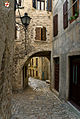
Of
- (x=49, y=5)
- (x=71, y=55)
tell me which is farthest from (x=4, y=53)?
(x=49, y=5)

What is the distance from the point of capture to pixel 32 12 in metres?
8.92

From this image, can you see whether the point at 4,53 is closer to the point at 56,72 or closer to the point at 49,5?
the point at 56,72

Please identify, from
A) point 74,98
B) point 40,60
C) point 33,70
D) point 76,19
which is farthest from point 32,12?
point 33,70

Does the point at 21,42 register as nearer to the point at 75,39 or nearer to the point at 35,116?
the point at 75,39

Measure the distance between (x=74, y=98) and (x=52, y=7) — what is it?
24.0ft

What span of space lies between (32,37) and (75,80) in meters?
5.32

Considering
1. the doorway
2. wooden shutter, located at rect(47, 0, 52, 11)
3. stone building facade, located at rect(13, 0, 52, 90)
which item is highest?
wooden shutter, located at rect(47, 0, 52, 11)

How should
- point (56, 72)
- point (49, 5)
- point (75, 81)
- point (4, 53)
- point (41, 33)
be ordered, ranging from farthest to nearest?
point (41, 33)
point (49, 5)
point (56, 72)
point (75, 81)
point (4, 53)

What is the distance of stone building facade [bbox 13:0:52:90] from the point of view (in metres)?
8.79

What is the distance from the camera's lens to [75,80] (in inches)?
206

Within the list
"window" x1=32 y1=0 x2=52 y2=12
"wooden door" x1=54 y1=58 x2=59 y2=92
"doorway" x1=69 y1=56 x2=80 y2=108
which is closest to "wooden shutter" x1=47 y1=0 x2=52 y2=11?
"window" x1=32 y1=0 x2=52 y2=12

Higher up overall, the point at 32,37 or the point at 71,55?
the point at 32,37

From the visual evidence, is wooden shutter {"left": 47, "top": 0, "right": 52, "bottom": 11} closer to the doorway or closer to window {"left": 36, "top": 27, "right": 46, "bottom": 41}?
window {"left": 36, "top": 27, "right": 46, "bottom": 41}

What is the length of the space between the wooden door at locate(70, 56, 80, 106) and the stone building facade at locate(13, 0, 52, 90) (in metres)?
3.79
